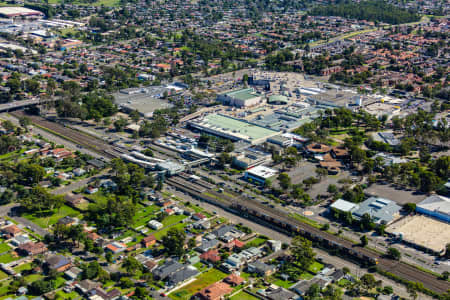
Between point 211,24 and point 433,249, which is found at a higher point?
point 211,24

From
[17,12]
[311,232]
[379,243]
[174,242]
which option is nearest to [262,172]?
[311,232]

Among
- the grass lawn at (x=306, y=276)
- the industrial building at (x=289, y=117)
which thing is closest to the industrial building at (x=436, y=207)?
the grass lawn at (x=306, y=276)

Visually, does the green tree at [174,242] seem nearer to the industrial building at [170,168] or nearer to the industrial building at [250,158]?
the industrial building at [170,168]

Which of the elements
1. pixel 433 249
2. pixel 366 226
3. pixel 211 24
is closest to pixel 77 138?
pixel 366 226

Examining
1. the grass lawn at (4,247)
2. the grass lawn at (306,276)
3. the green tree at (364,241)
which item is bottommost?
the grass lawn at (4,247)

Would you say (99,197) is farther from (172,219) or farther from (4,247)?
(4,247)

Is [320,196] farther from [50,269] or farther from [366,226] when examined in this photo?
[50,269]
